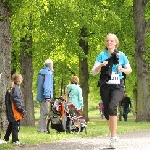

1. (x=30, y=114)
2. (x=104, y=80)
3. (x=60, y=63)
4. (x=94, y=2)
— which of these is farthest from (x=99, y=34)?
(x=104, y=80)

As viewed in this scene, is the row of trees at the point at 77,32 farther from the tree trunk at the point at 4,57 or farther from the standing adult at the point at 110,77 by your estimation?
the standing adult at the point at 110,77

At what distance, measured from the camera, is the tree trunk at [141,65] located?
25.1m

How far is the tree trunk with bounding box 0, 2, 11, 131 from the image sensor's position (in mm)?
13586

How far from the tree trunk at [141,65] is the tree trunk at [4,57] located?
12.4 meters

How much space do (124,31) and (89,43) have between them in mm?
2388

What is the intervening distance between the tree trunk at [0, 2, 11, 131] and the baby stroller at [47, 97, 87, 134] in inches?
67.5

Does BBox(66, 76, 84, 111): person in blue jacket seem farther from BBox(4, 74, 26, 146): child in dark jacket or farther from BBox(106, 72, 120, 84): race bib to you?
BBox(106, 72, 120, 84): race bib

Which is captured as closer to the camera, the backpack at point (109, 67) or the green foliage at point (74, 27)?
the backpack at point (109, 67)

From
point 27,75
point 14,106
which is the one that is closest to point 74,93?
point 14,106

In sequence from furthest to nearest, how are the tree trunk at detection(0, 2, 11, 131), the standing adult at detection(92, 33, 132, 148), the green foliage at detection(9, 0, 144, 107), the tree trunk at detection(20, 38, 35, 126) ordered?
1. the tree trunk at detection(20, 38, 35, 126)
2. the green foliage at detection(9, 0, 144, 107)
3. the tree trunk at detection(0, 2, 11, 131)
4. the standing adult at detection(92, 33, 132, 148)

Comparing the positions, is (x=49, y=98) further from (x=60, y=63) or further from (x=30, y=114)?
(x=60, y=63)

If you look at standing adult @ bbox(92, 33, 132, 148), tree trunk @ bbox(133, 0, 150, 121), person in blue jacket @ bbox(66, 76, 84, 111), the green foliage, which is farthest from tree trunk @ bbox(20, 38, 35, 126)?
standing adult @ bbox(92, 33, 132, 148)

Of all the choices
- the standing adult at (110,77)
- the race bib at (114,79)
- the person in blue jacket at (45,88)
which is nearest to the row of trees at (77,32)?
the person in blue jacket at (45,88)

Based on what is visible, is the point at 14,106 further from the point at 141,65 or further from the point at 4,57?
the point at 141,65
